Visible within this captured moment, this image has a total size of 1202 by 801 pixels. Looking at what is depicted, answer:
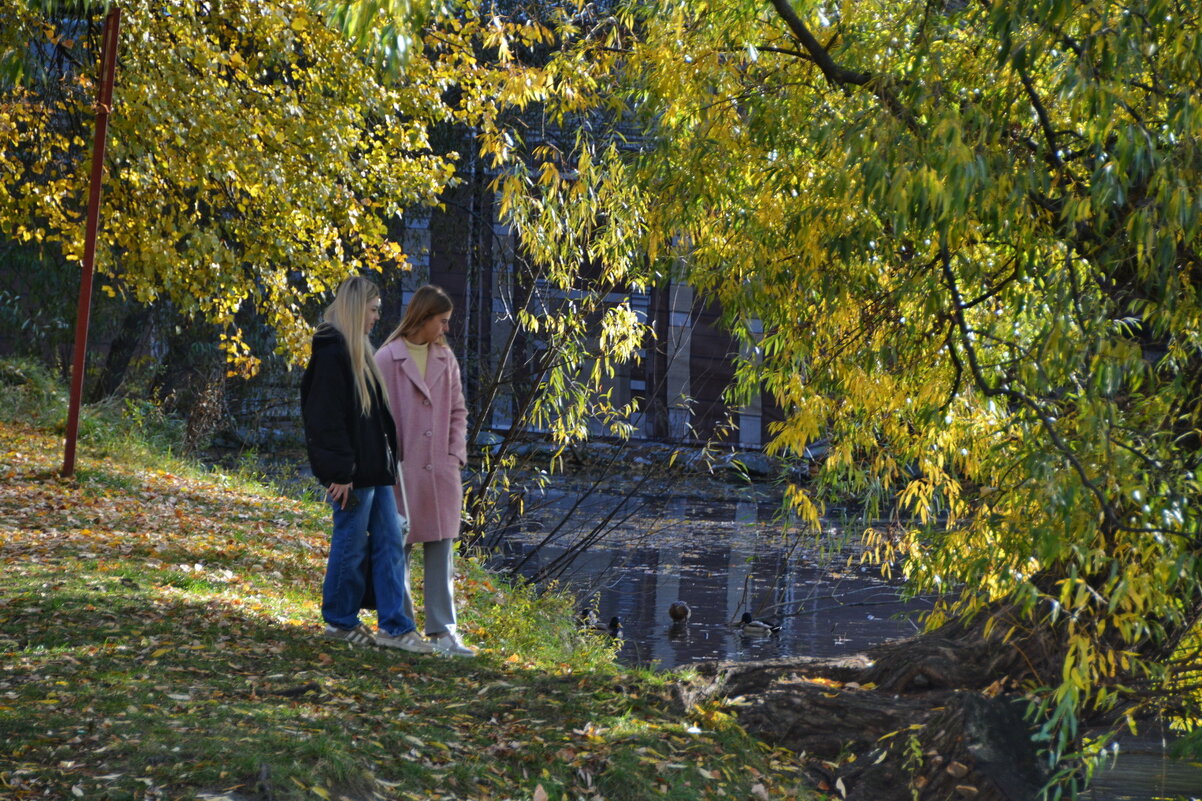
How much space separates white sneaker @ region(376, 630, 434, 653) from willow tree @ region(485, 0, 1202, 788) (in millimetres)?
2213

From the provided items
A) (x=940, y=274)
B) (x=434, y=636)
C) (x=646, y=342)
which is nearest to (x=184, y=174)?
(x=434, y=636)

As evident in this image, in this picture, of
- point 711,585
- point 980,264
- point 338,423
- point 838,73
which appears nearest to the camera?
point 838,73

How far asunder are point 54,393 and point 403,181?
577 cm

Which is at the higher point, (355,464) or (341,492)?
(355,464)

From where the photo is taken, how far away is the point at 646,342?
74.3ft

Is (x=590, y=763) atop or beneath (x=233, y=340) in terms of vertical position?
beneath

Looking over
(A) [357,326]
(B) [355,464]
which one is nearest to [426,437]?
(B) [355,464]

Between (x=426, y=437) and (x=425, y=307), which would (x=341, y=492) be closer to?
(x=426, y=437)

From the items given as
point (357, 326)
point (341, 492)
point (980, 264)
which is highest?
point (980, 264)

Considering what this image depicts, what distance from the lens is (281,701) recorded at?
16.8 feet

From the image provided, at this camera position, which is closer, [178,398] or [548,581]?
[548,581]

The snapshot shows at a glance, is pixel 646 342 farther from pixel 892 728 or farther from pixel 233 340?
pixel 892 728

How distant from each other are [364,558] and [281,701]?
4.00ft

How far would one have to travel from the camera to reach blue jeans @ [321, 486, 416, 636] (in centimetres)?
616
